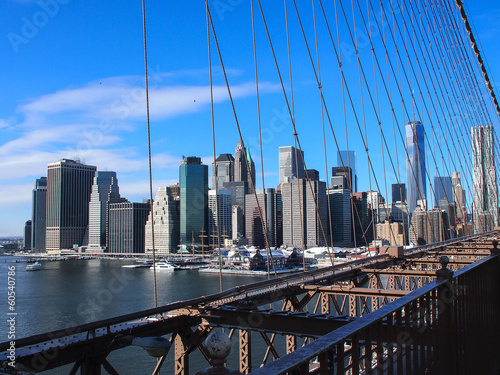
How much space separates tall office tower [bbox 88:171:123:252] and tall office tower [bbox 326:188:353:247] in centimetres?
5493

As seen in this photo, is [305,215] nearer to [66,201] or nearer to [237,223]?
[237,223]

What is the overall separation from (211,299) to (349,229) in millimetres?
95001

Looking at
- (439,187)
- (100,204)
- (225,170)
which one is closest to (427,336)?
(439,187)

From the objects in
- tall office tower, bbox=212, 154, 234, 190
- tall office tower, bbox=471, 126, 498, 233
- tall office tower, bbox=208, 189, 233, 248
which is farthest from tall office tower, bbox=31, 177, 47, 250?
tall office tower, bbox=471, 126, 498, 233

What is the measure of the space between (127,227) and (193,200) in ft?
57.4

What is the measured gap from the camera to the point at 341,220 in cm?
9906

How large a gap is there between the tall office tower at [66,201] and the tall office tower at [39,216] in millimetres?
7984

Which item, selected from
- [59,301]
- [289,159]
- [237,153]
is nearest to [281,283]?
[59,301]

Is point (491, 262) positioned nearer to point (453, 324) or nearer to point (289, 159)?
point (453, 324)

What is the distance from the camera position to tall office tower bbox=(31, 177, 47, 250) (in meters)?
120

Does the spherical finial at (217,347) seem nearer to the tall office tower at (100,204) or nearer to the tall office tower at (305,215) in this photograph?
the tall office tower at (305,215)

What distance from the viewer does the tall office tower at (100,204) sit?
113 metres

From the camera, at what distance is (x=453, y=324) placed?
A: 249cm

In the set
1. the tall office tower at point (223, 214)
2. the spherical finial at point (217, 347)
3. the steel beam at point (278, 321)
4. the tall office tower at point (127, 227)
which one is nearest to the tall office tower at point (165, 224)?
the tall office tower at point (127, 227)
